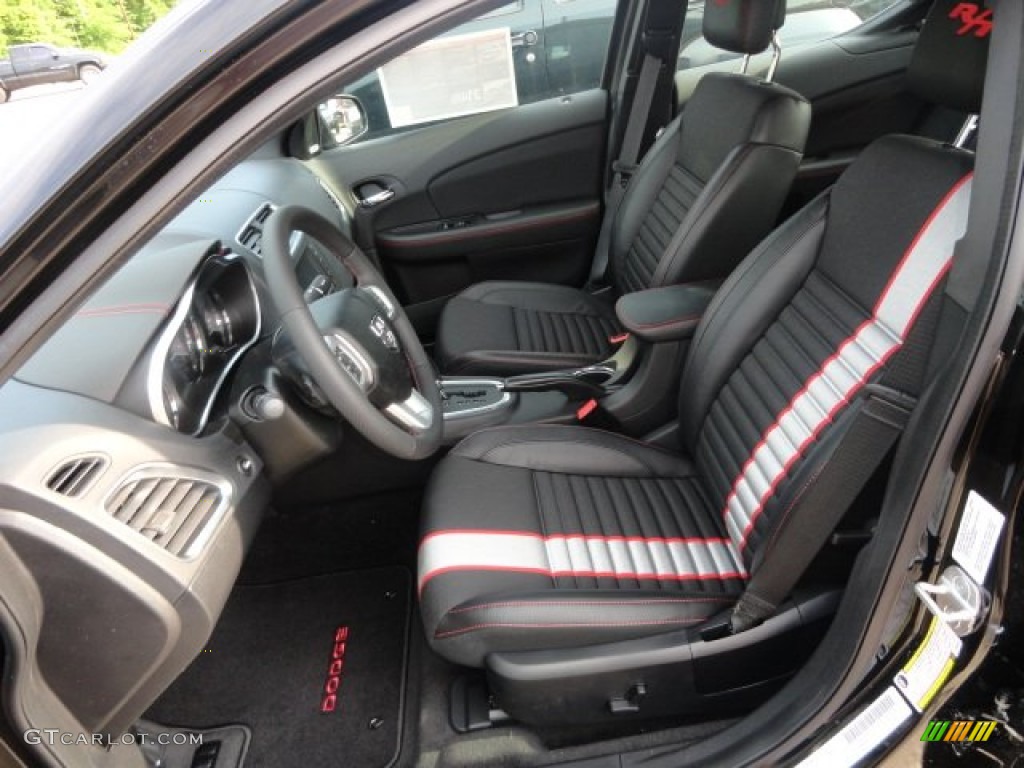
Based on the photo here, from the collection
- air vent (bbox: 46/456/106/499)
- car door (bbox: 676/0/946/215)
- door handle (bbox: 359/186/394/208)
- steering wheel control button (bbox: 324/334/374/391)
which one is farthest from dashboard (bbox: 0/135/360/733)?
car door (bbox: 676/0/946/215)

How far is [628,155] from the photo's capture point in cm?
251

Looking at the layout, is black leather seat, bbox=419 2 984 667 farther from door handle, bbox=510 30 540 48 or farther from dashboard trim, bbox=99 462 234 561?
door handle, bbox=510 30 540 48

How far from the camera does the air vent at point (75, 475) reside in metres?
0.92

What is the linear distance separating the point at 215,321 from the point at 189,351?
138mm

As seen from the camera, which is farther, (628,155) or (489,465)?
(628,155)

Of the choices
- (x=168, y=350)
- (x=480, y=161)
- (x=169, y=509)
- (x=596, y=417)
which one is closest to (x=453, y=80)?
(x=480, y=161)

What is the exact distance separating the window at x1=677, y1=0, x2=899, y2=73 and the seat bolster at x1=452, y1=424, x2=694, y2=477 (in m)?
1.64

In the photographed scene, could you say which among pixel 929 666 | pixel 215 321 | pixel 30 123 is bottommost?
pixel 929 666

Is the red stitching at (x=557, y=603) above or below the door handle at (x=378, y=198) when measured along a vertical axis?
below

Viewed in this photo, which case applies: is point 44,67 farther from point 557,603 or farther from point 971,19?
point 971,19

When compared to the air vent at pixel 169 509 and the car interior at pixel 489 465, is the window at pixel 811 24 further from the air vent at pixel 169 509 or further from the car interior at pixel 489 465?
the air vent at pixel 169 509

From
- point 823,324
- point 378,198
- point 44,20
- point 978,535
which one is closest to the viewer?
point 978,535

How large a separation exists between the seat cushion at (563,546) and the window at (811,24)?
1.70 metres

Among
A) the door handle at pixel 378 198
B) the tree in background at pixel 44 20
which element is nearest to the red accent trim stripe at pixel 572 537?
the door handle at pixel 378 198
